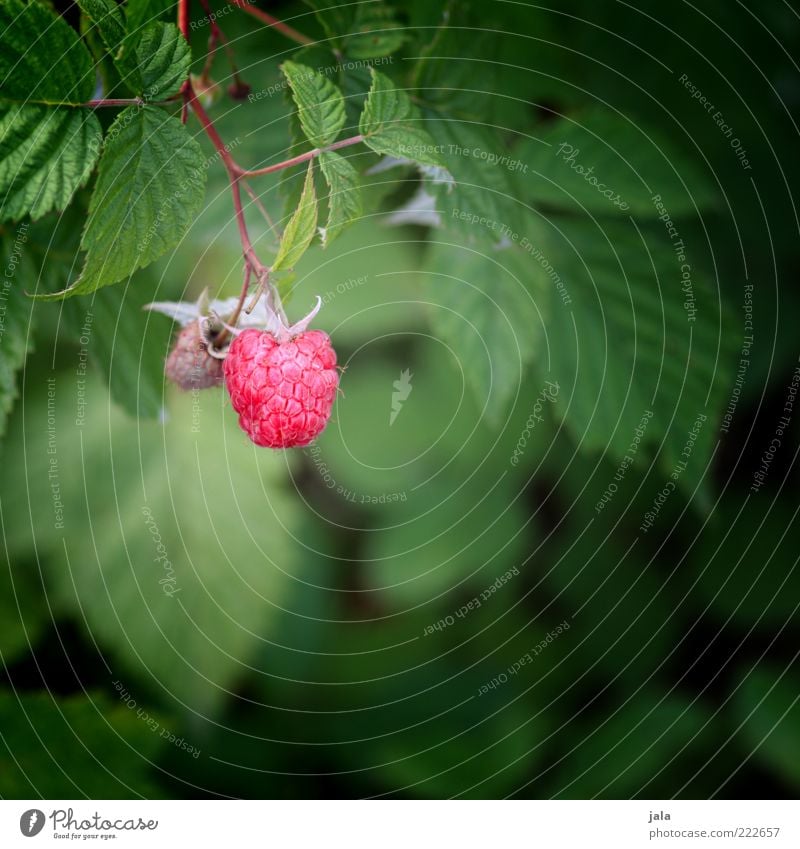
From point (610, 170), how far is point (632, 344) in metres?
0.16

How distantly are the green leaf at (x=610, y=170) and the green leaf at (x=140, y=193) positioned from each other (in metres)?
0.36

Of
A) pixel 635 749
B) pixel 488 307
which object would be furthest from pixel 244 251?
pixel 635 749

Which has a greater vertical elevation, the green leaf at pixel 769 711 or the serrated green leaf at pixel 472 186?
the serrated green leaf at pixel 472 186

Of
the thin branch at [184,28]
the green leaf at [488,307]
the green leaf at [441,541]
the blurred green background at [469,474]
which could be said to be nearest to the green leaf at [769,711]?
the blurred green background at [469,474]

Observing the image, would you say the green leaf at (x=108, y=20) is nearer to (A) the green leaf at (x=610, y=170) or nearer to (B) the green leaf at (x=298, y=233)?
(B) the green leaf at (x=298, y=233)

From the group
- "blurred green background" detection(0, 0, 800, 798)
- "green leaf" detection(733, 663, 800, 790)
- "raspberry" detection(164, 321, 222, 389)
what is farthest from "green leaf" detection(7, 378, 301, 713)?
"green leaf" detection(733, 663, 800, 790)

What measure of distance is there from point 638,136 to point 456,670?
2.08 ft

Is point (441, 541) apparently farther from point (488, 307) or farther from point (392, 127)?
point (392, 127)

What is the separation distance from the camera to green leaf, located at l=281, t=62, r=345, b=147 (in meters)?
0.46

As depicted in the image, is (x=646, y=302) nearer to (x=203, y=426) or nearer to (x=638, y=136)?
(x=638, y=136)

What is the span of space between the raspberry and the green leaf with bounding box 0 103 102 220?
11cm

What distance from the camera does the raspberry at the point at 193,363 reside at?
51 centimetres

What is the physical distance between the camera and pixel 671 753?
902 millimetres

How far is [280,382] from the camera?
1.53 ft
